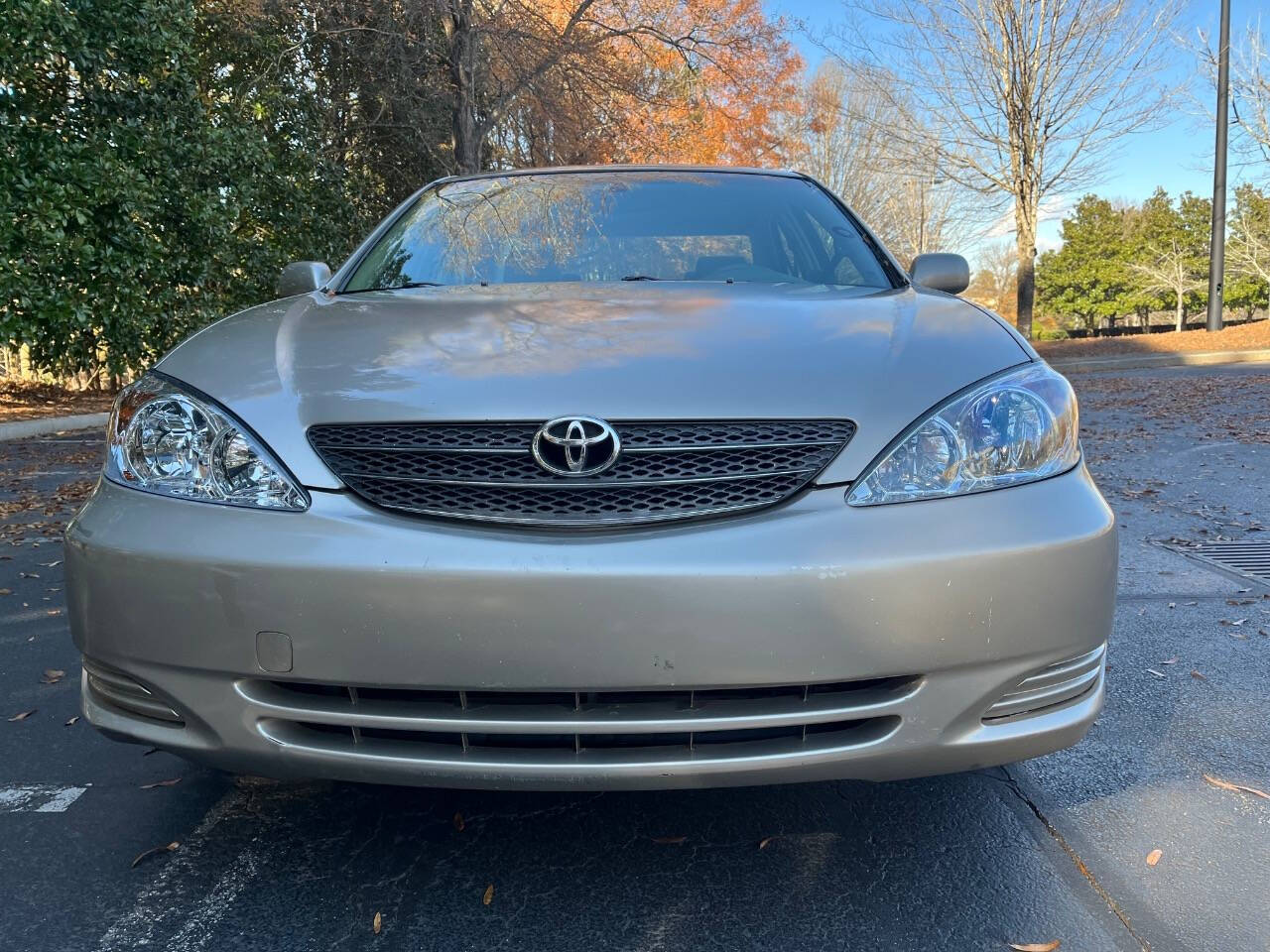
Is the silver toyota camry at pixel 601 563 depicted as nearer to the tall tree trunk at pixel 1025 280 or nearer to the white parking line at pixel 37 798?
the white parking line at pixel 37 798

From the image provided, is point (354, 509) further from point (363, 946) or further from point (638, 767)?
point (363, 946)

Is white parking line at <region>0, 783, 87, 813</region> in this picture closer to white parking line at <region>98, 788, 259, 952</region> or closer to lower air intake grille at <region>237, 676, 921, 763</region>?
white parking line at <region>98, 788, 259, 952</region>

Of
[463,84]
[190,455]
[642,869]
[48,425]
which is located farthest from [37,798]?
[463,84]

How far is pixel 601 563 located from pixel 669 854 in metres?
0.82

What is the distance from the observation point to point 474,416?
5.81ft

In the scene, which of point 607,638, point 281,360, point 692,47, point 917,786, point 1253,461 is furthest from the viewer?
point 692,47

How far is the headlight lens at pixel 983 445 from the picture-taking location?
1750 millimetres

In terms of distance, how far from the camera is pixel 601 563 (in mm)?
1609

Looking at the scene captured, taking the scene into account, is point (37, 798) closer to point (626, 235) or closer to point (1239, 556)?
point (626, 235)

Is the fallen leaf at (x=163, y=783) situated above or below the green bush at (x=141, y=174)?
below

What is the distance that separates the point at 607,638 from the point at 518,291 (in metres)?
1.20

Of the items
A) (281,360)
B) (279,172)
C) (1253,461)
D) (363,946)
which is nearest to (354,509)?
(281,360)

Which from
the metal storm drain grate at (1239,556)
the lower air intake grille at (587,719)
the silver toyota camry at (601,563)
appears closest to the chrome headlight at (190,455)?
the silver toyota camry at (601,563)

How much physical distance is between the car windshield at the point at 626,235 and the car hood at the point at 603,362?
0.52m
